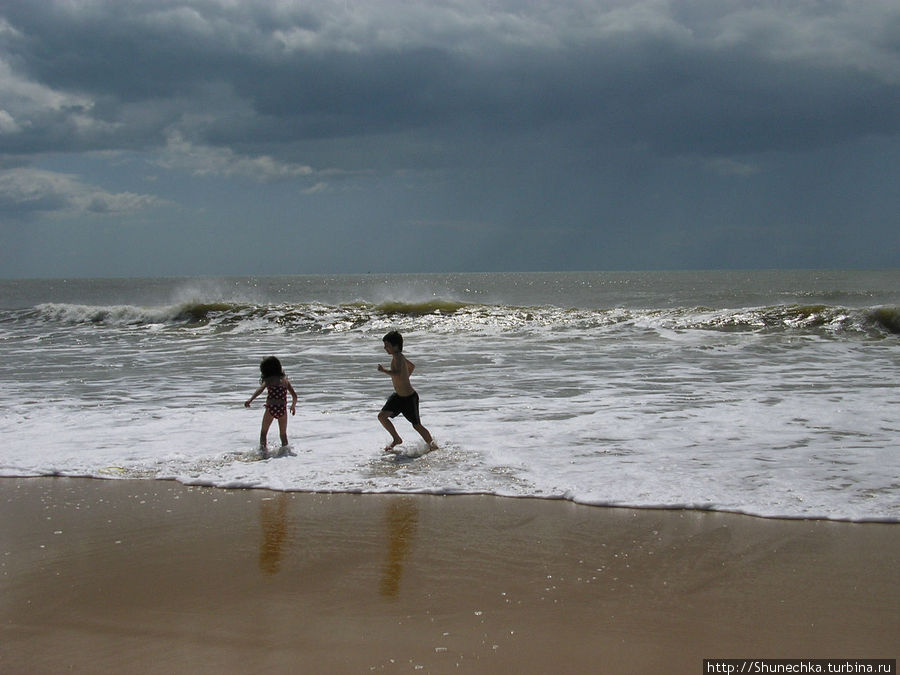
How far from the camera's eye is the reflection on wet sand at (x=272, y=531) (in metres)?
4.41

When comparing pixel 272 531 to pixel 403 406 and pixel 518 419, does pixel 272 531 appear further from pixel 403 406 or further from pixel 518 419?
pixel 518 419

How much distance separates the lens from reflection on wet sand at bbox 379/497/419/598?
161 inches

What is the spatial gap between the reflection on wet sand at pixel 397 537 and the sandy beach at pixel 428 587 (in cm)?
2

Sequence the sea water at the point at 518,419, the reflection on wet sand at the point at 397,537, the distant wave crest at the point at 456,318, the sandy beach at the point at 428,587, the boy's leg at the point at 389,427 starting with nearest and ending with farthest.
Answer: the sandy beach at the point at 428,587 < the reflection on wet sand at the point at 397,537 < the sea water at the point at 518,419 < the boy's leg at the point at 389,427 < the distant wave crest at the point at 456,318

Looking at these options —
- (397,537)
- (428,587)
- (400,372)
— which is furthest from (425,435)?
(428,587)

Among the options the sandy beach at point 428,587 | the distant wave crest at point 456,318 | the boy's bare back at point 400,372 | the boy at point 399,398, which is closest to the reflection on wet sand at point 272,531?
the sandy beach at point 428,587

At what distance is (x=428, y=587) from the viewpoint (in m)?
4.02

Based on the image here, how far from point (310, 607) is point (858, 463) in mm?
5067

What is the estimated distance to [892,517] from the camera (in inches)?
202

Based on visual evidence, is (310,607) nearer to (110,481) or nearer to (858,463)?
(110,481)

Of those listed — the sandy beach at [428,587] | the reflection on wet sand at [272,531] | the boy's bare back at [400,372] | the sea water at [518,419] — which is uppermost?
the boy's bare back at [400,372]

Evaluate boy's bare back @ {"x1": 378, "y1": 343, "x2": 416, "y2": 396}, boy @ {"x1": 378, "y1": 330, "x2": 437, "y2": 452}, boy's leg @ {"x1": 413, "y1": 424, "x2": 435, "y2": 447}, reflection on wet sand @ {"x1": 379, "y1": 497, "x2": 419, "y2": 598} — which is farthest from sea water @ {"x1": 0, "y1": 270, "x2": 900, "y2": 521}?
boy's bare back @ {"x1": 378, "y1": 343, "x2": 416, "y2": 396}

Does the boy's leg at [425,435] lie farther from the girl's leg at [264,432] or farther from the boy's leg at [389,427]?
the girl's leg at [264,432]

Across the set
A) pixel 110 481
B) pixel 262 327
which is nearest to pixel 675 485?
pixel 110 481
